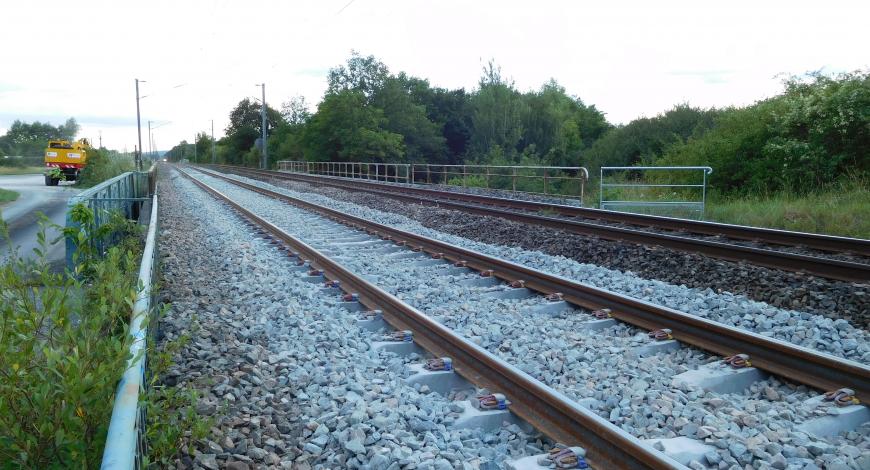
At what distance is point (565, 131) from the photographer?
57469mm

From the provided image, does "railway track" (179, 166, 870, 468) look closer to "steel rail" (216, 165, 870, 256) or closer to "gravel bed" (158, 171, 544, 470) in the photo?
"gravel bed" (158, 171, 544, 470)

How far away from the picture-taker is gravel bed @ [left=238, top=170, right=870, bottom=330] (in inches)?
263

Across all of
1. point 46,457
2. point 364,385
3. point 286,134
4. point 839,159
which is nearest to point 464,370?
point 364,385

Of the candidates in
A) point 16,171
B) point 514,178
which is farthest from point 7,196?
point 16,171

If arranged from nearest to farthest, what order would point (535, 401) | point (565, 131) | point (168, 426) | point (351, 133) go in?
point (168, 426), point (535, 401), point (351, 133), point (565, 131)

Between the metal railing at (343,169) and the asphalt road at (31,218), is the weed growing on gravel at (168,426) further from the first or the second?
the metal railing at (343,169)

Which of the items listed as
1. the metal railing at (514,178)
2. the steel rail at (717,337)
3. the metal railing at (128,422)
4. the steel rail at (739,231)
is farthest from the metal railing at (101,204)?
the metal railing at (514,178)

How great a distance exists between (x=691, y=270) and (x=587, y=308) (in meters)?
2.33

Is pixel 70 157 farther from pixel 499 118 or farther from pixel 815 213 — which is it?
pixel 815 213

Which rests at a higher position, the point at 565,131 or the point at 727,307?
the point at 565,131

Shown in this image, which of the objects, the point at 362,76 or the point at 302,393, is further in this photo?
the point at 362,76

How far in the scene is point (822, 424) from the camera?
157 inches

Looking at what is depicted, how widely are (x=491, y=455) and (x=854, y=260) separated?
6.76 meters

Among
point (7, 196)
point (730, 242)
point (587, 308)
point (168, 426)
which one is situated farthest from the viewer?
point (7, 196)
